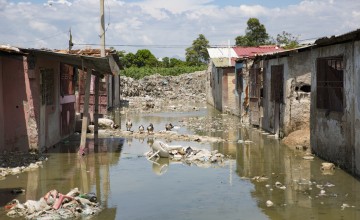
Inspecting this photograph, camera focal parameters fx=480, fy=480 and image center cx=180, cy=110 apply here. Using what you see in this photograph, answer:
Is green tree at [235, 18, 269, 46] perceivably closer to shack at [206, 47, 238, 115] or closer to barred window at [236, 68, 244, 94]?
shack at [206, 47, 238, 115]

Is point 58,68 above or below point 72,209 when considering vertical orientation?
above

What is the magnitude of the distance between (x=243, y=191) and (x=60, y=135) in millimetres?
8990

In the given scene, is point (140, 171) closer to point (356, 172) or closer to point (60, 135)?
point (356, 172)

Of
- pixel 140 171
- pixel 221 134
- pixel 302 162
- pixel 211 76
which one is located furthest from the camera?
pixel 211 76

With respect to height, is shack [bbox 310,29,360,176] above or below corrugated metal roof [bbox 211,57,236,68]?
below

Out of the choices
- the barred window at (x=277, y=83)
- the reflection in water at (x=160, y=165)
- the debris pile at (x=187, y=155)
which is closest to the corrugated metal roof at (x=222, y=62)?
the barred window at (x=277, y=83)

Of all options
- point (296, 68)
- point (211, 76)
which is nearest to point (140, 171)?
point (296, 68)

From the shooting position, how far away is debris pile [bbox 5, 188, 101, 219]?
743 cm

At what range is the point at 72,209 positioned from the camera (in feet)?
24.8

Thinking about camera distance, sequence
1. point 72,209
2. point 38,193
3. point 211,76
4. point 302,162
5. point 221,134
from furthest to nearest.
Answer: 1. point 211,76
2. point 221,134
3. point 302,162
4. point 38,193
5. point 72,209

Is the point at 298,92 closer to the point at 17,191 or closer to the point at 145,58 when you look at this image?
the point at 17,191

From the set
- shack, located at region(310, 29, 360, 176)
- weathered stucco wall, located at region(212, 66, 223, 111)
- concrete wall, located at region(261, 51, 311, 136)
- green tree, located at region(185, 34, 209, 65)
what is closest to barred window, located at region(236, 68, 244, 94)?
weathered stucco wall, located at region(212, 66, 223, 111)

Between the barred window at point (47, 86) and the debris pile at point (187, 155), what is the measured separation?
353cm

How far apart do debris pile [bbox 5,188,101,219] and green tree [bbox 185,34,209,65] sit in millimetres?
63883
